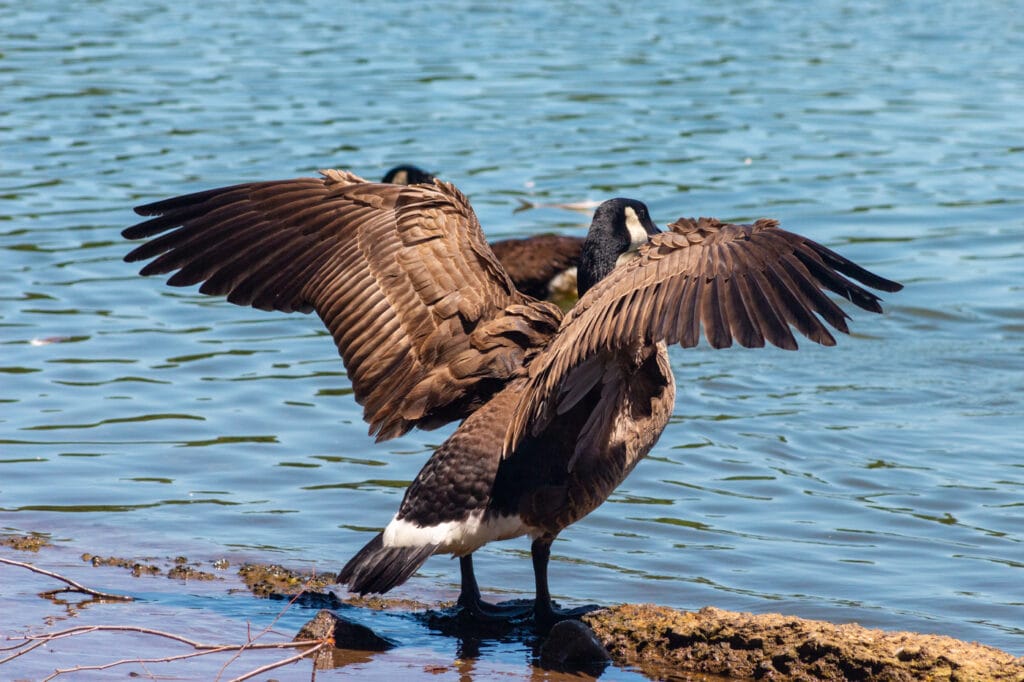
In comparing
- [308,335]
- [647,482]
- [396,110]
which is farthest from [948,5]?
[647,482]

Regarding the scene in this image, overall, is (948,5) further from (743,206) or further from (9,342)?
(9,342)

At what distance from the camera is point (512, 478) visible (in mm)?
5363

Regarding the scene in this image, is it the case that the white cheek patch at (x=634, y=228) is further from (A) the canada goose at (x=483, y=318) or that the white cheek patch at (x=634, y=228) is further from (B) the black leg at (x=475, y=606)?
(B) the black leg at (x=475, y=606)

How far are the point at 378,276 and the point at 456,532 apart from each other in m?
1.13

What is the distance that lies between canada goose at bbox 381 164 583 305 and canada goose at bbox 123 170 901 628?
4388 mm

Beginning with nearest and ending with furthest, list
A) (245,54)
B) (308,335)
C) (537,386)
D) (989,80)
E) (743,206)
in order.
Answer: (537,386) → (308,335) → (743,206) → (989,80) → (245,54)

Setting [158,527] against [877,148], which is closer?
[158,527]

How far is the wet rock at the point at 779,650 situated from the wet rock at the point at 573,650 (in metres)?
0.10

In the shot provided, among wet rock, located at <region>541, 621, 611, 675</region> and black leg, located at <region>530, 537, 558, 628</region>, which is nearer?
wet rock, located at <region>541, 621, 611, 675</region>

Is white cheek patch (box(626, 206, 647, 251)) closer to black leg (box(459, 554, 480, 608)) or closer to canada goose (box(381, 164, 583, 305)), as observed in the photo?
black leg (box(459, 554, 480, 608))

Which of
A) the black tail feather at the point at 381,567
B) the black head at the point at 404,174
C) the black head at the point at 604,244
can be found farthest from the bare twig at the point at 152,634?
the black head at the point at 404,174

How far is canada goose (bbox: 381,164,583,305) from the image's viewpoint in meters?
10.9

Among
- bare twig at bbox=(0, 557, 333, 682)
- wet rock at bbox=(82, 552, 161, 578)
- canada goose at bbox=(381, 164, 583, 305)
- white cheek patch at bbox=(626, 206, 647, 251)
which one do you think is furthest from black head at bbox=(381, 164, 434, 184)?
bare twig at bbox=(0, 557, 333, 682)

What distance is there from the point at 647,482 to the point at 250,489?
202cm
